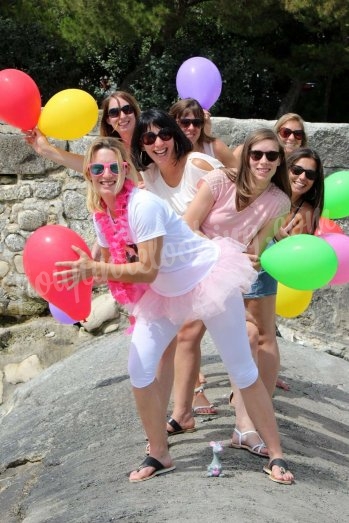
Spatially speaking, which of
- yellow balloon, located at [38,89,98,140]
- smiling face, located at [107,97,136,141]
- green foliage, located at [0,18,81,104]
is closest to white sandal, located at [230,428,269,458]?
smiling face, located at [107,97,136,141]

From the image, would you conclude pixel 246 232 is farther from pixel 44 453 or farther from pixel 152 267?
pixel 44 453

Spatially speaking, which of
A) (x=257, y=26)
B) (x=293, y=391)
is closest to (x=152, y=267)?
(x=293, y=391)

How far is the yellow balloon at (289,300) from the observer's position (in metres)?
4.85

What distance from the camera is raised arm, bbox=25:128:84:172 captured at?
496 centimetres

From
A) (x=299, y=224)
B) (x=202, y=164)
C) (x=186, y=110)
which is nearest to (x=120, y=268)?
(x=202, y=164)

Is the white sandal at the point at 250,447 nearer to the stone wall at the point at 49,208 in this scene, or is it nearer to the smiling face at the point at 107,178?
the smiling face at the point at 107,178

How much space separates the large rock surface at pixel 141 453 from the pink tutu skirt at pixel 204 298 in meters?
0.65

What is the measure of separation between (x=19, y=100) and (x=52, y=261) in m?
1.66

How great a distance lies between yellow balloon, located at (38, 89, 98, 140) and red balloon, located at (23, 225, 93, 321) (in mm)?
1403

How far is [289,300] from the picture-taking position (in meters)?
4.88

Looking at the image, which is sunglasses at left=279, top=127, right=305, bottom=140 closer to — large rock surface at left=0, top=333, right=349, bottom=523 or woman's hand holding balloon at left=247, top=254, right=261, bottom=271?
woman's hand holding balloon at left=247, top=254, right=261, bottom=271

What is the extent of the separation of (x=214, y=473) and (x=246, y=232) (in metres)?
1.05

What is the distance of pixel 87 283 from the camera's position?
368 cm

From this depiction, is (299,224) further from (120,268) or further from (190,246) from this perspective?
(120,268)
